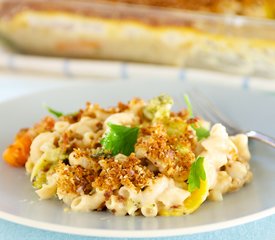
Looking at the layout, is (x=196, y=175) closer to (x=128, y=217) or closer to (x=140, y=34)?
(x=128, y=217)

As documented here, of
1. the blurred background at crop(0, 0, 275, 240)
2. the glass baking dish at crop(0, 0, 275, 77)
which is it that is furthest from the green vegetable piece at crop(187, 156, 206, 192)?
the glass baking dish at crop(0, 0, 275, 77)

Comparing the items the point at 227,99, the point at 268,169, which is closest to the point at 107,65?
the point at 227,99

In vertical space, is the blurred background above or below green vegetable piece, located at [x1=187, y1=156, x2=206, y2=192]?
below

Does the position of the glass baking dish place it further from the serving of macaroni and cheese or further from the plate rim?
the plate rim

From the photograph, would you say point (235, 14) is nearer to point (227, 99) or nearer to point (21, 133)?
point (227, 99)

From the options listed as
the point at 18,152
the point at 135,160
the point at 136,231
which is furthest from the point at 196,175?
the point at 18,152

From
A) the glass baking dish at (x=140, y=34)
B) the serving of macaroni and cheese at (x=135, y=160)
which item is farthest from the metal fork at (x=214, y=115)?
the glass baking dish at (x=140, y=34)
